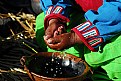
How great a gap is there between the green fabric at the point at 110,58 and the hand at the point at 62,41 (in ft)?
0.54

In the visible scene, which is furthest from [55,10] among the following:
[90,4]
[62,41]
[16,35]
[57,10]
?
[16,35]

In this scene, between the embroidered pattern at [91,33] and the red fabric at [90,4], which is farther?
the red fabric at [90,4]

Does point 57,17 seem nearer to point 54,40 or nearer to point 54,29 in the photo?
point 54,29

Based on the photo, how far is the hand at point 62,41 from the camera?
Answer: 1563mm

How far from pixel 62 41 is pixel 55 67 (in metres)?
0.18

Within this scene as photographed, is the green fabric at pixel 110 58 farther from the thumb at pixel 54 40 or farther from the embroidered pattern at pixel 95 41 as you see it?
the thumb at pixel 54 40

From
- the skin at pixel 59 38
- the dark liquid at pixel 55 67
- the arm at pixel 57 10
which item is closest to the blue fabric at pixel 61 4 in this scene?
the arm at pixel 57 10

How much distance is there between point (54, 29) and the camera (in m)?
1.65

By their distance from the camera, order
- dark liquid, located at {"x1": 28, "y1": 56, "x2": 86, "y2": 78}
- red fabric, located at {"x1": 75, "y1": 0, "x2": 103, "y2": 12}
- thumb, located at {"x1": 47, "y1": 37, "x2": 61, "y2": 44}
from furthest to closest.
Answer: red fabric, located at {"x1": 75, "y1": 0, "x2": 103, "y2": 12} < dark liquid, located at {"x1": 28, "y1": 56, "x2": 86, "y2": 78} < thumb, located at {"x1": 47, "y1": 37, "x2": 61, "y2": 44}

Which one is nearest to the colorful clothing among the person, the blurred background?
the person

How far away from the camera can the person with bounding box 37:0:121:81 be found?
160 centimetres

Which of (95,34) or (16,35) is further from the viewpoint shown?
(16,35)

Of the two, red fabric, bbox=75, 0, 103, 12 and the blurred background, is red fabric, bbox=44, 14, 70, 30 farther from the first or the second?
the blurred background

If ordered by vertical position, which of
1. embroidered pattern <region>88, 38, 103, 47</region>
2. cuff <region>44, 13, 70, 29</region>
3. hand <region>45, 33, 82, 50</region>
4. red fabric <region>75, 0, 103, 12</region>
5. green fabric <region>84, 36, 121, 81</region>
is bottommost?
green fabric <region>84, 36, 121, 81</region>
